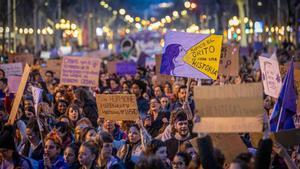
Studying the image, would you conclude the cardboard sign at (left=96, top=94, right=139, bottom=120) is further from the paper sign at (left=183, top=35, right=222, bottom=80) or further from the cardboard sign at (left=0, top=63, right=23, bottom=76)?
the cardboard sign at (left=0, top=63, right=23, bottom=76)

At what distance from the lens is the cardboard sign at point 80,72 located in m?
18.6

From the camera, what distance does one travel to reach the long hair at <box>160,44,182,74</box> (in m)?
13.4

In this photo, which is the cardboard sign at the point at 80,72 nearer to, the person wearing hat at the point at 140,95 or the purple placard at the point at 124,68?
the person wearing hat at the point at 140,95

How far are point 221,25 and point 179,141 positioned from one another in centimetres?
6939

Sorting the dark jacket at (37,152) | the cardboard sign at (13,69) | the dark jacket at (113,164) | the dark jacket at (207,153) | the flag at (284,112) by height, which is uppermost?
the cardboard sign at (13,69)

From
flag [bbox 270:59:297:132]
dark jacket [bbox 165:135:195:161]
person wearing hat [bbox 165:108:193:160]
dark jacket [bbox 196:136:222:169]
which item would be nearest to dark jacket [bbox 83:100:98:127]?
person wearing hat [bbox 165:108:193:160]

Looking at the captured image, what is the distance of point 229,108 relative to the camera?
7203 millimetres

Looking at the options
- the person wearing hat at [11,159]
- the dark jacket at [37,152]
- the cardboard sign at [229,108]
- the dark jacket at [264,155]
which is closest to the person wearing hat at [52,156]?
the person wearing hat at [11,159]

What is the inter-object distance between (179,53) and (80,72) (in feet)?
19.7

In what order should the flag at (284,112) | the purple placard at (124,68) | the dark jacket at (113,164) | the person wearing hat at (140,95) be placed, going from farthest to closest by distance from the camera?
the purple placard at (124,68) < the person wearing hat at (140,95) < the dark jacket at (113,164) < the flag at (284,112)

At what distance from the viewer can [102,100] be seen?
1216 cm

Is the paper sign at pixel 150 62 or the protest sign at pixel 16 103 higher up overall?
the paper sign at pixel 150 62

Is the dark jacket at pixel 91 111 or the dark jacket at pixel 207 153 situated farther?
the dark jacket at pixel 91 111

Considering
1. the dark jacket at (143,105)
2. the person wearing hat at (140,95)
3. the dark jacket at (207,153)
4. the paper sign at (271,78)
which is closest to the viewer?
the dark jacket at (207,153)
